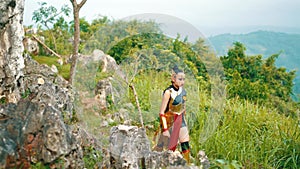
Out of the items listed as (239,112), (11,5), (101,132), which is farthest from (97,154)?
(239,112)

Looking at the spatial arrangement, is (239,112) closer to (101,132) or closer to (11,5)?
(101,132)

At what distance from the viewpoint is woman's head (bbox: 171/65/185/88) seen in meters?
3.83

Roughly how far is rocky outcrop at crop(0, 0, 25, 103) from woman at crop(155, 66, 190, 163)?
1.79 meters

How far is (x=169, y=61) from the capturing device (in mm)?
3895

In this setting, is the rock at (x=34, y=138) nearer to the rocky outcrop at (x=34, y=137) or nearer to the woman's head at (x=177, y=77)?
the rocky outcrop at (x=34, y=137)

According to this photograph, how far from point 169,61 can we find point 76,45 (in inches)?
85.9

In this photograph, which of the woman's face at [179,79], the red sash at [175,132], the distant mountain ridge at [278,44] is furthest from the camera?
the distant mountain ridge at [278,44]

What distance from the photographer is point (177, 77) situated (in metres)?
3.83

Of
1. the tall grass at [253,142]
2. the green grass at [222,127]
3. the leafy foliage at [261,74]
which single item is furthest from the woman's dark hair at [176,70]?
the leafy foliage at [261,74]

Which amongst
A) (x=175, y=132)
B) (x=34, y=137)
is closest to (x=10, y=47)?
(x=34, y=137)

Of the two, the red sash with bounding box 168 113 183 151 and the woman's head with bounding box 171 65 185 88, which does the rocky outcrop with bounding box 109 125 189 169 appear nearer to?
the red sash with bounding box 168 113 183 151

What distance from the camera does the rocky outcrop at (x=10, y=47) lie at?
179 inches

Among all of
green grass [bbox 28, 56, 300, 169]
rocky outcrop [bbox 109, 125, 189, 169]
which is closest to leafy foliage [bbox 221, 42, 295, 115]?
green grass [bbox 28, 56, 300, 169]

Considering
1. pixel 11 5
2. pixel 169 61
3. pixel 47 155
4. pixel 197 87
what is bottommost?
pixel 47 155
